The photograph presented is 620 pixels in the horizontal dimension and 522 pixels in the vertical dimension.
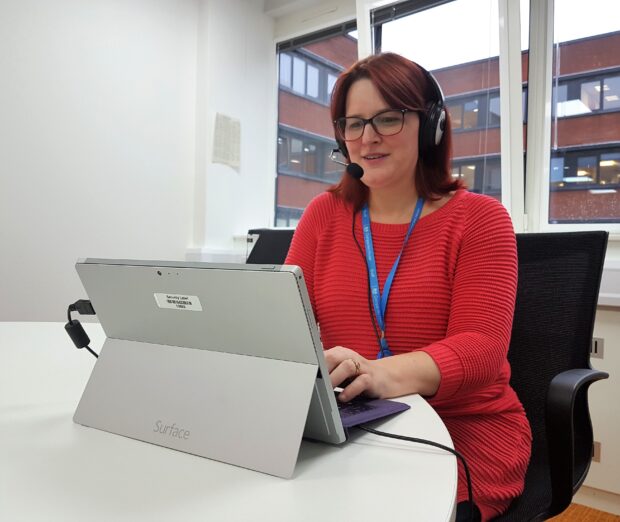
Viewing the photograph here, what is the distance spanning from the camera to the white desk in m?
0.47

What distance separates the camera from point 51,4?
253cm

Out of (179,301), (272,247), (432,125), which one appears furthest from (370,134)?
(272,247)

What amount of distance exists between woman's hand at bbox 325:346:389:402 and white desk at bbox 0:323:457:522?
70 millimetres

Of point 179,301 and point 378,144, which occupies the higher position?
point 378,144

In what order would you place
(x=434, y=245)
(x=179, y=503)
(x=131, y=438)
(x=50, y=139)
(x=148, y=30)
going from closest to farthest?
1. (x=179, y=503)
2. (x=131, y=438)
3. (x=434, y=245)
4. (x=50, y=139)
5. (x=148, y=30)

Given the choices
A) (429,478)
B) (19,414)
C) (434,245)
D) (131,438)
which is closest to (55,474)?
(131,438)

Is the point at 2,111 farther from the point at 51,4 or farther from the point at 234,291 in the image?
the point at 234,291

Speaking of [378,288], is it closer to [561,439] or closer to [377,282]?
[377,282]

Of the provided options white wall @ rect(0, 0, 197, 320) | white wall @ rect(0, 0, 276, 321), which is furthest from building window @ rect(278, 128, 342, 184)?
white wall @ rect(0, 0, 197, 320)

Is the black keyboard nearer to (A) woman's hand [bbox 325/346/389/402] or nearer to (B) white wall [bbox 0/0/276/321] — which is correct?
(A) woman's hand [bbox 325/346/389/402]

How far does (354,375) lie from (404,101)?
2.08ft

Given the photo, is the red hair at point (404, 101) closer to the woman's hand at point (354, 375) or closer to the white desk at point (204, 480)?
the woman's hand at point (354, 375)

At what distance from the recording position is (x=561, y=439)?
0.86 metres

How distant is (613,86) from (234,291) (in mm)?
2247
